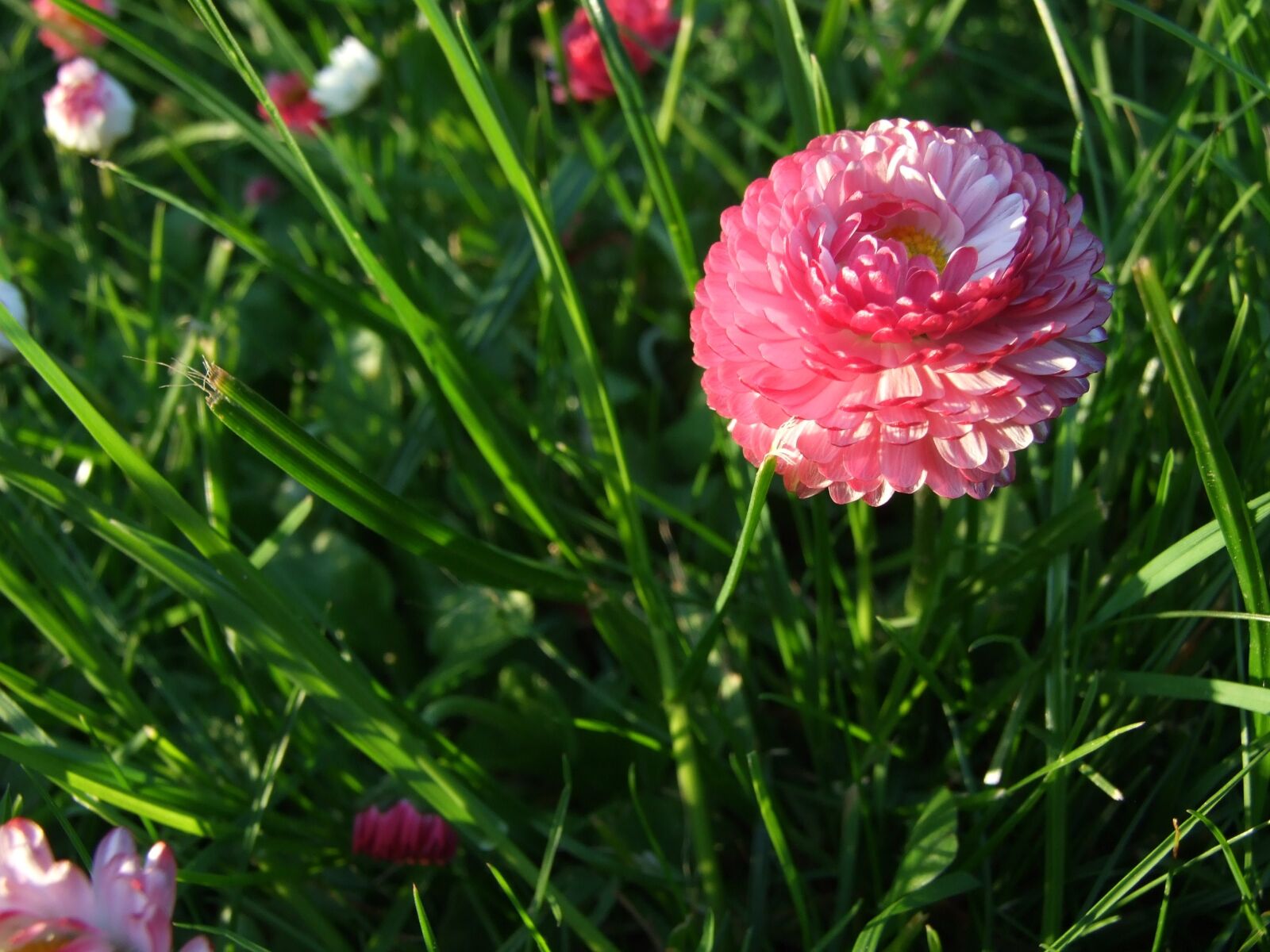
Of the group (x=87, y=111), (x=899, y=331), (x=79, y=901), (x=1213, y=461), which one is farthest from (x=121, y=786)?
(x=87, y=111)

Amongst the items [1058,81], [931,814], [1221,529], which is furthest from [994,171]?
[1058,81]

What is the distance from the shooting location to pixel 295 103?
1323 mm

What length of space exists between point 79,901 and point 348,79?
38.7 inches

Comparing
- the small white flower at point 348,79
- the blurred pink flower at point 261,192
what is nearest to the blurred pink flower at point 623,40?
the small white flower at point 348,79

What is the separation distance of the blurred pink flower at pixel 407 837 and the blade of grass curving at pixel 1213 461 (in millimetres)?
500

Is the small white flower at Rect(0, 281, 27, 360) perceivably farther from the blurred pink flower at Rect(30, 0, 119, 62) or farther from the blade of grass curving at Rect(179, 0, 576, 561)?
the blurred pink flower at Rect(30, 0, 119, 62)

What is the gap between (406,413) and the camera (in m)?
1.19

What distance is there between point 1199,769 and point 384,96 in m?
1.10

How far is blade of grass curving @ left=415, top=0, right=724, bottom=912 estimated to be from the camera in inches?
25.4

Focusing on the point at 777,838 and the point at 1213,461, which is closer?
the point at 1213,461

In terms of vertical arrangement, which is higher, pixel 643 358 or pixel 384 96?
pixel 384 96

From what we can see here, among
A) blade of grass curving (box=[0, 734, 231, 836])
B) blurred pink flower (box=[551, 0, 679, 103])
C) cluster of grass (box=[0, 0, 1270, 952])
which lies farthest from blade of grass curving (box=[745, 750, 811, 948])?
blurred pink flower (box=[551, 0, 679, 103])

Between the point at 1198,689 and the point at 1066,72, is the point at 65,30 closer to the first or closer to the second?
the point at 1066,72

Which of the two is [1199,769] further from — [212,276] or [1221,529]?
[212,276]
